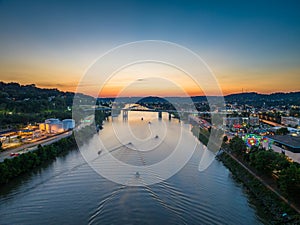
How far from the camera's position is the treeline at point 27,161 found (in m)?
3.70

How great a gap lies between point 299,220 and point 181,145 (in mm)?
4116

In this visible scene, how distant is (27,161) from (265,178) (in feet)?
14.2

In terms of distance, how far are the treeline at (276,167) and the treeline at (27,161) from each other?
165 inches

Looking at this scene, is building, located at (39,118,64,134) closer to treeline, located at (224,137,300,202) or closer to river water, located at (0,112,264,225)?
river water, located at (0,112,264,225)

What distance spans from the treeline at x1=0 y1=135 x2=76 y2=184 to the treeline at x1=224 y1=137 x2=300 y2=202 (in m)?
4.20

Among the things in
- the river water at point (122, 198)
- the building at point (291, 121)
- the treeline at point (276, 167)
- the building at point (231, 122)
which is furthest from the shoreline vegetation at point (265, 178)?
the building at point (291, 121)

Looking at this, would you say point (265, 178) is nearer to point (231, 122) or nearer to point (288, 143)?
point (288, 143)

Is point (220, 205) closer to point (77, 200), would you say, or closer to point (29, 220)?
point (77, 200)

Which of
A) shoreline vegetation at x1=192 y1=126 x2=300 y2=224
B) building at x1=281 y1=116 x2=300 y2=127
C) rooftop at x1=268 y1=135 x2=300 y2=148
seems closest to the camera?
shoreline vegetation at x1=192 y1=126 x2=300 y2=224

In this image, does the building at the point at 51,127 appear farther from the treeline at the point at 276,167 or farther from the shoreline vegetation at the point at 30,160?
the treeline at the point at 276,167

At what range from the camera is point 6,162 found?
3.88 metres

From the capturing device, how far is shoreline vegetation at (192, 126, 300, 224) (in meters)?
2.70

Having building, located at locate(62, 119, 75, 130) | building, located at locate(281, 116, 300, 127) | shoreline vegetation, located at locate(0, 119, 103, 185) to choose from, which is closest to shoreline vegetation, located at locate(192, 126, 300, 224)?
shoreline vegetation, located at locate(0, 119, 103, 185)

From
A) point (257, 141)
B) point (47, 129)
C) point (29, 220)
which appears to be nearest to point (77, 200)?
point (29, 220)
